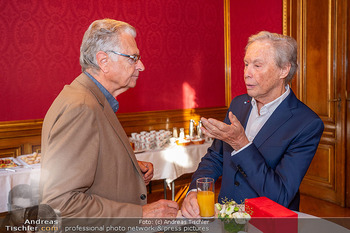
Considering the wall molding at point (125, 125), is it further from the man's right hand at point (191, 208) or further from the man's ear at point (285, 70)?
the man's right hand at point (191, 208)

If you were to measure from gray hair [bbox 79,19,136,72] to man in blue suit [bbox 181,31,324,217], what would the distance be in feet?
1.94

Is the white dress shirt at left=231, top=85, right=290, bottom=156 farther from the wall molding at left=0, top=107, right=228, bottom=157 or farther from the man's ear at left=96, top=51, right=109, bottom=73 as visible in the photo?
the wall molding at left=0, top=107, right=228, bottom=157

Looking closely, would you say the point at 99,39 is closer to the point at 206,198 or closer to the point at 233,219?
the point at 206,198

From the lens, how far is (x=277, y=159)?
1.69 m

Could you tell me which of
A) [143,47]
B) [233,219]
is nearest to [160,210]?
[233,219]

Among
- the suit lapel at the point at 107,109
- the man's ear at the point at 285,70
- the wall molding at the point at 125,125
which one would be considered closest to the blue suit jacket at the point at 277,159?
the man's ear at the point at 285,70

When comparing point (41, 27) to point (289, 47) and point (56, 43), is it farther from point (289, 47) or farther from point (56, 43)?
point (289, 47)

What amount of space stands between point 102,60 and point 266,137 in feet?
3.04

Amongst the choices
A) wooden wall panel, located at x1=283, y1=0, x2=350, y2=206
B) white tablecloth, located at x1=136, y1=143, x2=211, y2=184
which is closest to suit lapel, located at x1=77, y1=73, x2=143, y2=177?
white tablecloth, located at x1=136, y1=143, x2=211, y2=184

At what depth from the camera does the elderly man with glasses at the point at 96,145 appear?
1178 millimetres

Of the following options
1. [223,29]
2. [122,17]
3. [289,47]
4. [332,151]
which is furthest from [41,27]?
[332,151]

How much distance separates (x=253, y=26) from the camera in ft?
16.0

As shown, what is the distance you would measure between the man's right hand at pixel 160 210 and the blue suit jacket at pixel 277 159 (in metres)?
0.40

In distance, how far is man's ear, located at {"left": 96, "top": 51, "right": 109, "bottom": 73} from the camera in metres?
1.53
